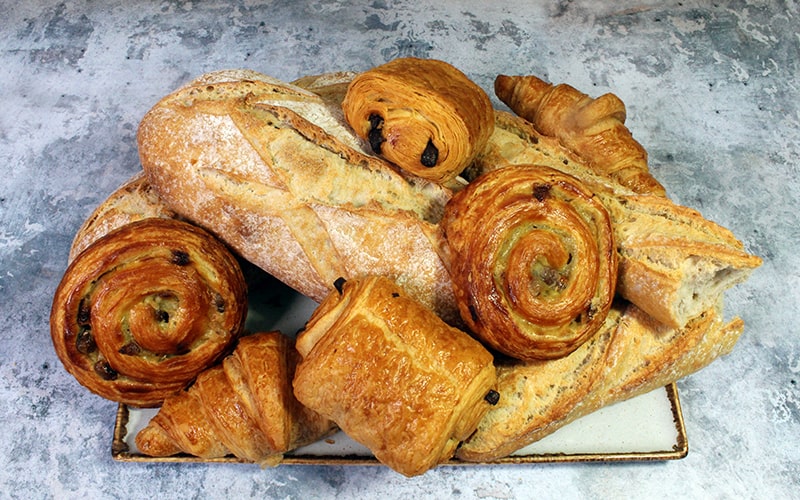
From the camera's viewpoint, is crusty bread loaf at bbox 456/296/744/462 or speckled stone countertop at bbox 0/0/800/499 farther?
speckled stone countertop at bbox 0/0/800/499

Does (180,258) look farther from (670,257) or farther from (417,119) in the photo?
(670,257)

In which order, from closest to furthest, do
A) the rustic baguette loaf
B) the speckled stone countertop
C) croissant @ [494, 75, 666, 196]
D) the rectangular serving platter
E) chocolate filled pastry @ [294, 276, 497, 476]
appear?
chocolate filled pastry @ [294, 276, 497, 476] → the rustic baguette loaf → the rectangular serving platter → the speckled stone countertop → croissant @ [494, 75, 666, 196]

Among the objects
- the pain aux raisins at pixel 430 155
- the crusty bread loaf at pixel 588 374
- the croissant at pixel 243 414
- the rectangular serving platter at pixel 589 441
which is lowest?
the rectangular serving platter at pixel 589 441

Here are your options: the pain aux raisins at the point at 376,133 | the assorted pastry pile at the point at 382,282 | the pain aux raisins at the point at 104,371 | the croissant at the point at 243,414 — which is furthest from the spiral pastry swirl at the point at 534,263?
the pain aux raisins at the point at 104,371

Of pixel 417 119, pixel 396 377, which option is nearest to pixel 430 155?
pixel 417 119

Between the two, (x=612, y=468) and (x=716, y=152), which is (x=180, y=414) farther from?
(x=716, y=152)

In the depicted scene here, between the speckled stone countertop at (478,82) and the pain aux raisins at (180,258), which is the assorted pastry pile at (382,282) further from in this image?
the speckled stone countertop at (478,82)

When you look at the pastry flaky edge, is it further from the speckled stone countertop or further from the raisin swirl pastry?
the speckled stone countertop

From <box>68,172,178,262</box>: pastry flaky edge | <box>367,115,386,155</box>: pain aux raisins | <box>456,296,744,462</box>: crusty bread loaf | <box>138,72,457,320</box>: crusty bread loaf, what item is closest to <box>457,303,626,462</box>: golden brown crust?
<box>456,296,744,462</box>: crusty bread loaf
